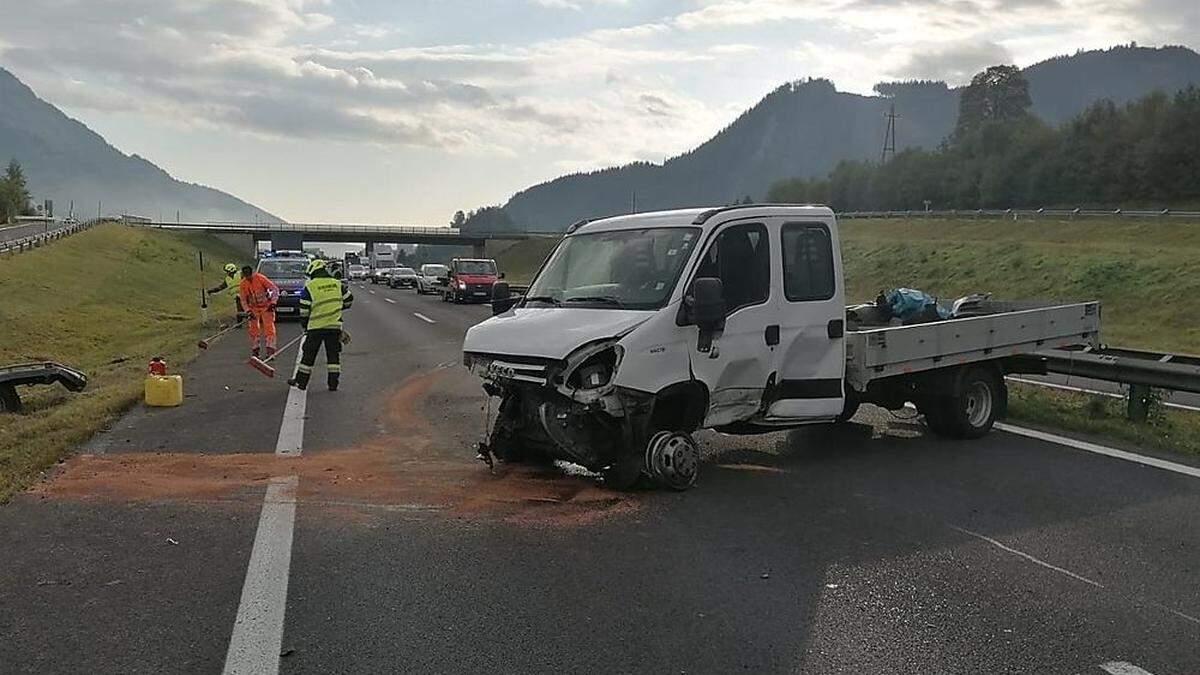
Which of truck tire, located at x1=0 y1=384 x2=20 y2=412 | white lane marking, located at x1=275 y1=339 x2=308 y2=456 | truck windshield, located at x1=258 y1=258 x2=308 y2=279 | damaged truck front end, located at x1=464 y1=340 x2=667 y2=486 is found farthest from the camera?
truck windshield, located at x1=258 y1=258 x2=308 y2=279

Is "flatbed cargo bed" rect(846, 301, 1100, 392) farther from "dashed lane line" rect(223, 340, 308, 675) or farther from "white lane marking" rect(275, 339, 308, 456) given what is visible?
"white lane marking" rect(275, 339, 308, 456)

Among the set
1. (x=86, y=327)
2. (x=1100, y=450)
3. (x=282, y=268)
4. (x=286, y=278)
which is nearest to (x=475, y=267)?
(x=282, y=268)

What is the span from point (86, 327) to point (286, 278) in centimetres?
519

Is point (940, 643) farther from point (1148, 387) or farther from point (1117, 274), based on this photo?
point (1117, 274)

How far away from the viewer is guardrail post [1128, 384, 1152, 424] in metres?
9.70

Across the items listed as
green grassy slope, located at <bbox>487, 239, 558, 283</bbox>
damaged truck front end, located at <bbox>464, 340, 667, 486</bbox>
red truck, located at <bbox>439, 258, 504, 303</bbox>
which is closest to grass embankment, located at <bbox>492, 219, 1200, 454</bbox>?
damaged truck front end, located at <bbox>464, 340, 667, 486</bbox>

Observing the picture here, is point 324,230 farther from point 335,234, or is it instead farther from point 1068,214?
point 1068,214

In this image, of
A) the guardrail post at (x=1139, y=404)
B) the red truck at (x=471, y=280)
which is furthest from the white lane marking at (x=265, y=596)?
the red truck at (x=471, y=280)

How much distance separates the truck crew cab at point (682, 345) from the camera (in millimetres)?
6773

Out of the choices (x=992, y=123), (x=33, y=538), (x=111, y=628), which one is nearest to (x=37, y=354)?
(x=33, y=538)

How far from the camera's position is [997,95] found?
13575cm

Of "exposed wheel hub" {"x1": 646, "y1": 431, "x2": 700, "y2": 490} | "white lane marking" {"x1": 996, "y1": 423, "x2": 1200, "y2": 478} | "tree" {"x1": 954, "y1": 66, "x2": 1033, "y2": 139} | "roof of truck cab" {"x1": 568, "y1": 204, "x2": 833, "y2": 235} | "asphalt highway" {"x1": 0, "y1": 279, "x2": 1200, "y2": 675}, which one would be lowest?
"asphalt highway" {"x1": 0, "y1": 279, "x2": 1200, "y2": 675}

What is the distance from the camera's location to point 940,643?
4355 millimetres

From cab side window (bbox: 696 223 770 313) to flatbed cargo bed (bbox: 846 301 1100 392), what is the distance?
43.7 inches
